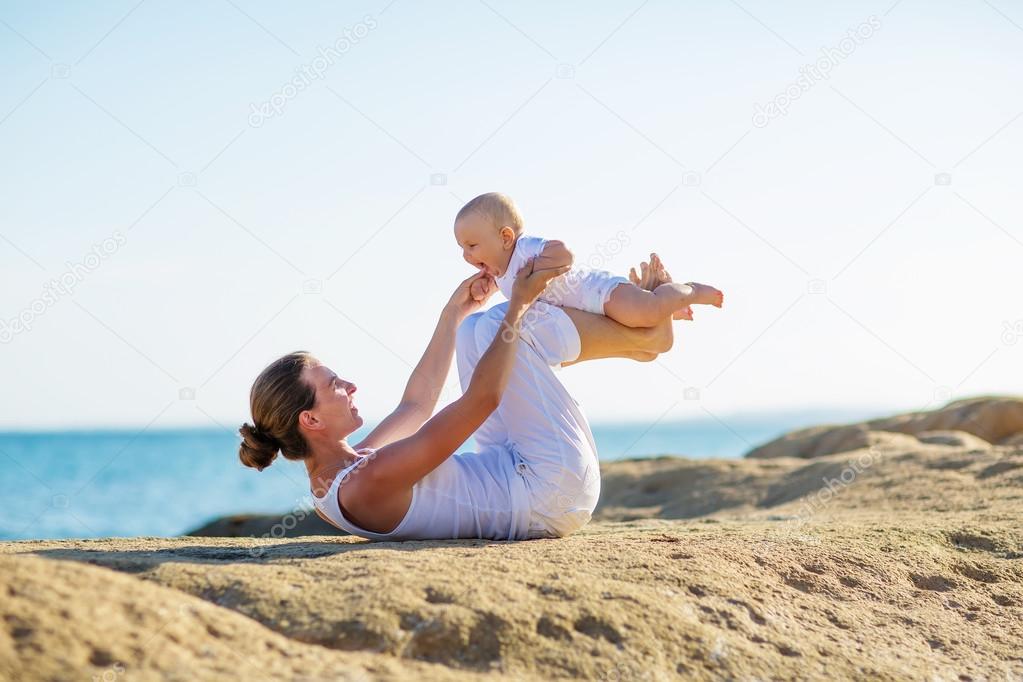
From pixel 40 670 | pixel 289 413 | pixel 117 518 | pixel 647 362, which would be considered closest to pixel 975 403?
pixel 647 362

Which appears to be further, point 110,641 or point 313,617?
point 313,617

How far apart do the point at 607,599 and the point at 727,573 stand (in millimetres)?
717

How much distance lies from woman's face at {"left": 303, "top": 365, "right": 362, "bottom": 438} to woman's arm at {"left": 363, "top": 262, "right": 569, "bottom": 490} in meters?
0.37

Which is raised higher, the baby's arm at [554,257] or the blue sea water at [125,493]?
the blue sea water at [125,493]

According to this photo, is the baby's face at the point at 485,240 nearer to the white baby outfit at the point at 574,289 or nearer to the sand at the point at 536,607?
the white baby outfit at the point at 574,289

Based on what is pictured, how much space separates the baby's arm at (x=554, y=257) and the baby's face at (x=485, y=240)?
47 centimetres

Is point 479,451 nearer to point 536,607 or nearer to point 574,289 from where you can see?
point 574,289

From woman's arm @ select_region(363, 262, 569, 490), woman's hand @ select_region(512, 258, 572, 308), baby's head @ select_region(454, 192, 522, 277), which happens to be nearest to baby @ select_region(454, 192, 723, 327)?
baby's head @ select_region(454, 192, 522, 277)

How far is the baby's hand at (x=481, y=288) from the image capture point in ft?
15.2

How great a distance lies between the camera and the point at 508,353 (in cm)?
361

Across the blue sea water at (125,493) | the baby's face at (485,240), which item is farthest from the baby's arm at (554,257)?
the blue sea water at (125,493)

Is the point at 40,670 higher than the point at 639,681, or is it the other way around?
the point at 40,670

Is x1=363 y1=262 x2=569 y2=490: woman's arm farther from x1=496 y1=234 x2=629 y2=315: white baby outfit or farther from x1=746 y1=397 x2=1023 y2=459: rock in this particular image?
x1=746 y1=397 x2=1023 y2=459: rock

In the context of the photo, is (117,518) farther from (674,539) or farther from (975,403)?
(674,539)
